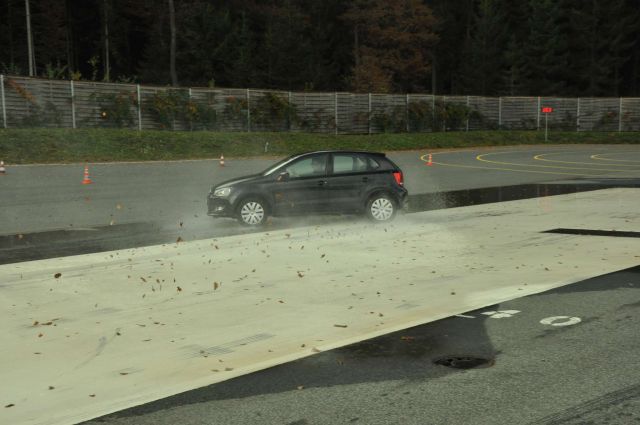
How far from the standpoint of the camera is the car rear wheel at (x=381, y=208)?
1609cm

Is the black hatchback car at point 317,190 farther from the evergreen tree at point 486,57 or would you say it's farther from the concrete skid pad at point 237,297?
the evergreen tree at point 486,57

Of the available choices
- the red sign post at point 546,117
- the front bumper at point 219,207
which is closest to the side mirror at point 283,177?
the front bumper at point 219,207

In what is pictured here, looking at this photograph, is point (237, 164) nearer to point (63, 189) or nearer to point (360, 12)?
point (63, 189)

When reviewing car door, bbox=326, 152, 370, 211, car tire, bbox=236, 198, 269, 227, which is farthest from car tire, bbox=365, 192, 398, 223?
car tire, bbox=236, 198, 269, 227

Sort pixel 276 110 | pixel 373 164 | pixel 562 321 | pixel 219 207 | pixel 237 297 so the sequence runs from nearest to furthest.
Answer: pixel 562 321 < pixel 237 297 < pixel 219 207 < pixel 373 164 < pixel 276 110

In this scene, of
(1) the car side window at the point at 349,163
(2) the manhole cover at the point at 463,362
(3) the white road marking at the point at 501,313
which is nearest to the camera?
(2) the manhole cover at the point at 463,362

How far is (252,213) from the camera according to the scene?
51.3 ft

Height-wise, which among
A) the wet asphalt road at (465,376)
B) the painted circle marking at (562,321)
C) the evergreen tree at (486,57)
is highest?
the evergreen tree at (486,57)

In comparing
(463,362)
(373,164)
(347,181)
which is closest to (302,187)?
(347,181)

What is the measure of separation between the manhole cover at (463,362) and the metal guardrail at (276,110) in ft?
102

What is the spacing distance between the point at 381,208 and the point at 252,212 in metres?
2.75

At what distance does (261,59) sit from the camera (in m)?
76.2

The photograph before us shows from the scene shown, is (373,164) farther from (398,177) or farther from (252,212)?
(252,212)

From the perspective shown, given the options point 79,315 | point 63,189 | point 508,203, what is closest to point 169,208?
point 63,189
